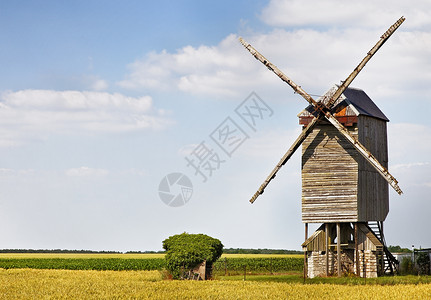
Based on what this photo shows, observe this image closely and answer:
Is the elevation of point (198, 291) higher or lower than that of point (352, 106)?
lower

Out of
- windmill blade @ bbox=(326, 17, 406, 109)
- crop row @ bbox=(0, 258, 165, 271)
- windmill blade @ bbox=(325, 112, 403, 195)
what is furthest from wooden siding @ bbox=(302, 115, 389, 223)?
crop row @ bbox=(0, 258, 165, 271)

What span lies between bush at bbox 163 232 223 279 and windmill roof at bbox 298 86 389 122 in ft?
36.3

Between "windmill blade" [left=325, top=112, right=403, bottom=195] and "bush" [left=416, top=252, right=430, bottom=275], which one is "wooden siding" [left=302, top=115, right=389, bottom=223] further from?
"bush" [left=416, top=252, right=430, bottom=275]

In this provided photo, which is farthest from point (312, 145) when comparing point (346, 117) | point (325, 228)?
point (325, 228)

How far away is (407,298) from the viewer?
2938 centimetres

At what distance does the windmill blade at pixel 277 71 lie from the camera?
45188 mm

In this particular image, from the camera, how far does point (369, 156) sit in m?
41.8

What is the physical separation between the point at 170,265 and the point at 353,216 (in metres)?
12.4

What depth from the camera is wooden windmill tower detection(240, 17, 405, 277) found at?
43375 mm

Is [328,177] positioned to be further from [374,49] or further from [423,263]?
[423,263]

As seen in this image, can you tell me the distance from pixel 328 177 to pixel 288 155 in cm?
322

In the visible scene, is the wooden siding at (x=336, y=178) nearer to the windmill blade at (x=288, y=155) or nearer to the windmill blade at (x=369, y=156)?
the windmill blade at (x=288, y=155)

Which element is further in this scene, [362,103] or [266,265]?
[266,265]

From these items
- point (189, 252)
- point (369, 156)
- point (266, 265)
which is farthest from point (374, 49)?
point (266, 265)
